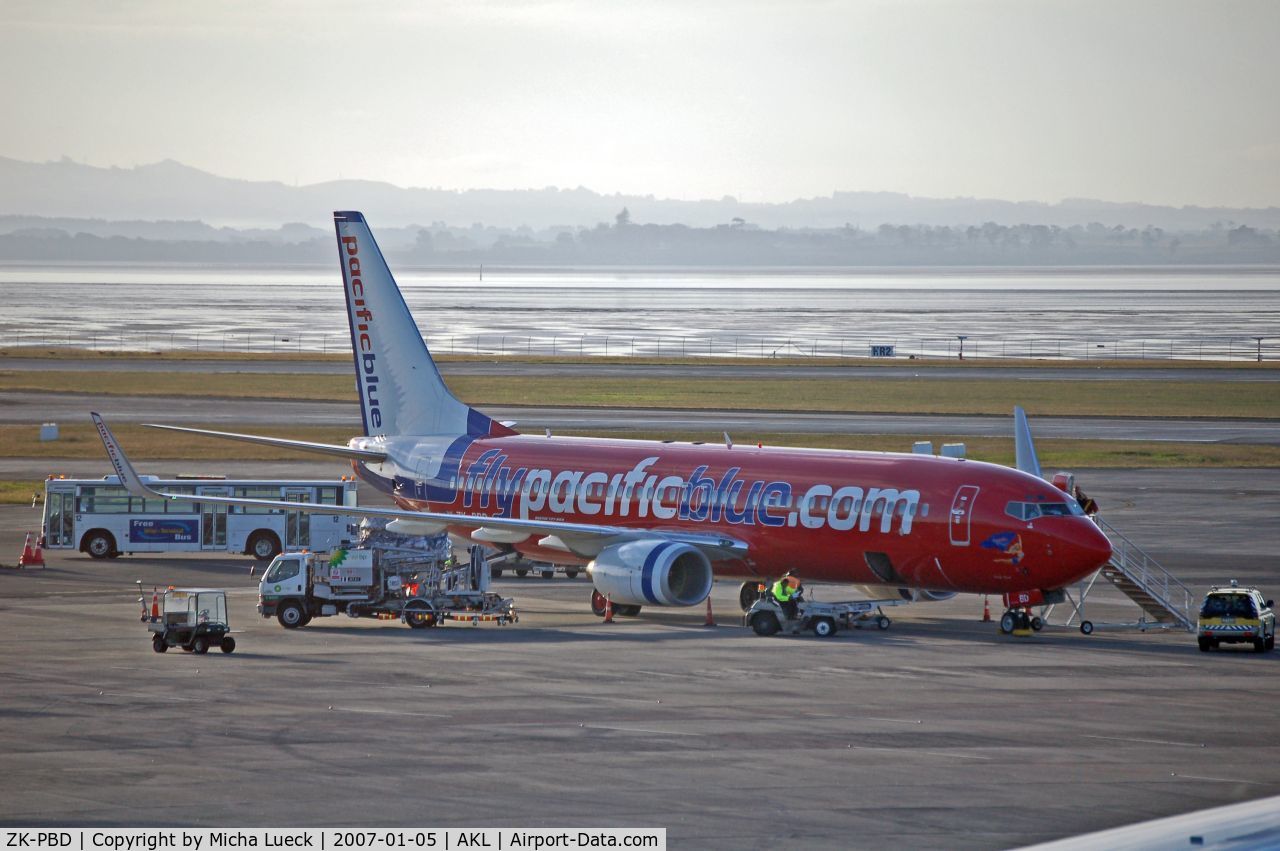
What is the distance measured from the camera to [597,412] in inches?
4018

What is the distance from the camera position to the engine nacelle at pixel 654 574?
140 feet

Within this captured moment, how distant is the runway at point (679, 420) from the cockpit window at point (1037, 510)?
42206 mm

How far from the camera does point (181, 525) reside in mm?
58781

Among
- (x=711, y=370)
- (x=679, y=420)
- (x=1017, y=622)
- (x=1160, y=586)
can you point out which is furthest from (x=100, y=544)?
(x=711, y=370)

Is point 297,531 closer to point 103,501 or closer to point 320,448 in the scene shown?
point 103,501

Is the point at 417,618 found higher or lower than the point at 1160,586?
lower

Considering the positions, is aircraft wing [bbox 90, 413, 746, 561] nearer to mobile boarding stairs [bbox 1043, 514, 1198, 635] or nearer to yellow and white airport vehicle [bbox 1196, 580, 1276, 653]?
mobile boarding stairs [bbox 1043, 514, 1198, 635]

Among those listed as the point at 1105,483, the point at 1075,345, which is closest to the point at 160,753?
the point at 1105,483

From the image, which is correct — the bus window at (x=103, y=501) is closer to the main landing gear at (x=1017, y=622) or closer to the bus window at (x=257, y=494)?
the bus window at (x=257, y=494)

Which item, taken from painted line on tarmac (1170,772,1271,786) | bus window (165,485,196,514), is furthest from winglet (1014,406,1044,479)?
bus window (165,485,196,514)

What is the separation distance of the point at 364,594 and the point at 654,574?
8076 millimetres

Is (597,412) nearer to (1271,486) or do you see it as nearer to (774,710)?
(1271,486)

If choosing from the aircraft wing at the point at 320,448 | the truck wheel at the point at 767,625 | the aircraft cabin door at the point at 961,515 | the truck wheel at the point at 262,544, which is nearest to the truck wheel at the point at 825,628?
the truck wheel at the point at 767,625

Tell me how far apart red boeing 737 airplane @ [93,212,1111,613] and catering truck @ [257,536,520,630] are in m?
1.54
